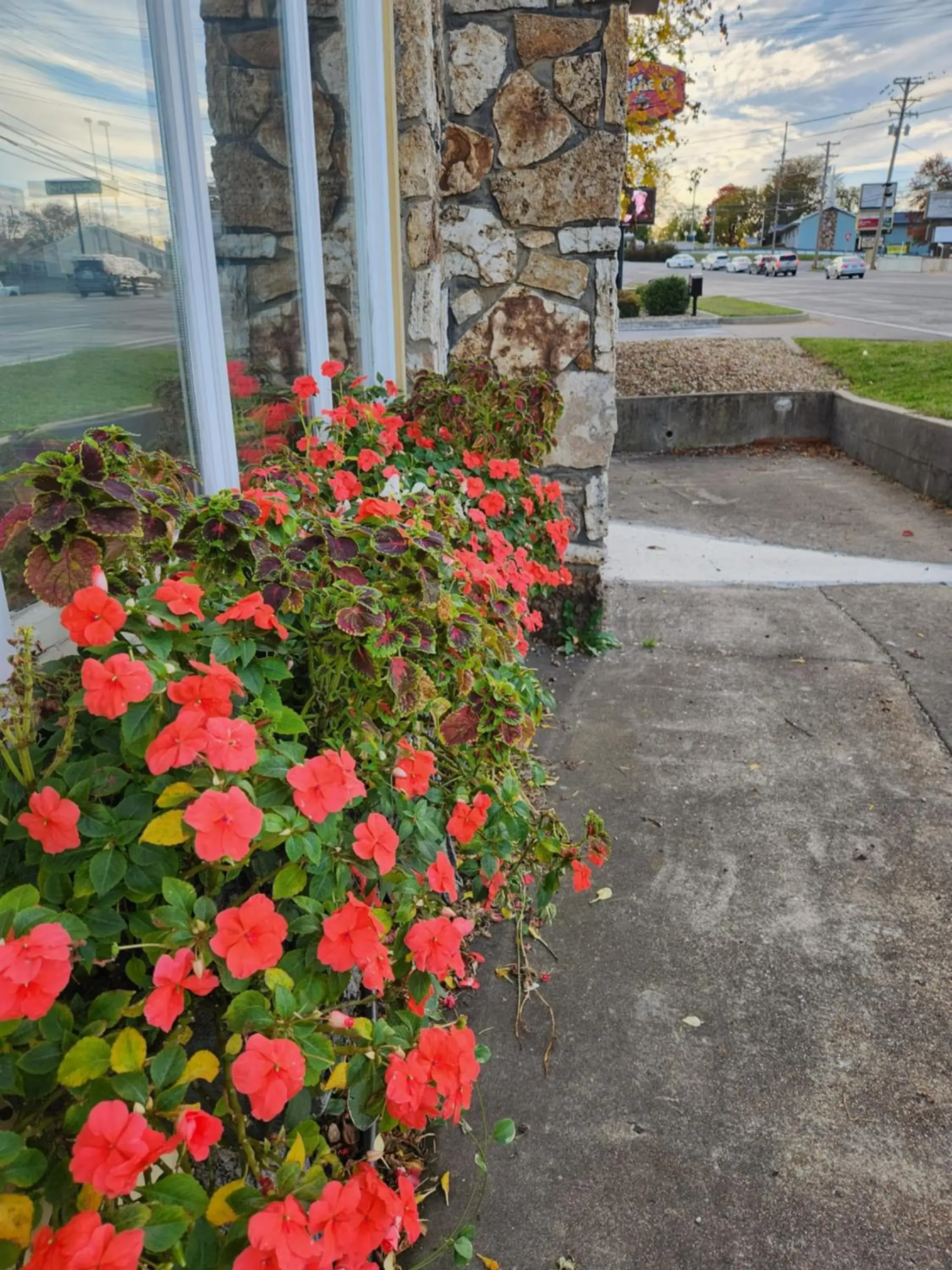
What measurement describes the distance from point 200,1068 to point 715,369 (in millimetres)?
9449

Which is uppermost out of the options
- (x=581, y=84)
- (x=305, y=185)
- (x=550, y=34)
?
(x=550, y=34)

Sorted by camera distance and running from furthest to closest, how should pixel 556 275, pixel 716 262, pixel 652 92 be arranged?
1. pixel 716 262
2. pixel 652 92
3. pixel 556 275

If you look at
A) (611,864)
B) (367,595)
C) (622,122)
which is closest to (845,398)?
(622,122)

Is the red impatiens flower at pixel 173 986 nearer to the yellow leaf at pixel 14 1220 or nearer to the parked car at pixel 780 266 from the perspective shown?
the yellow leaf at pixel 14 1220

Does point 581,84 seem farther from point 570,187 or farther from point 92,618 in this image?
point 92,618

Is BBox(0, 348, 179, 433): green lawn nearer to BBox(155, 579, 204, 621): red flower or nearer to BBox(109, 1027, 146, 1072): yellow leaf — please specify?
BBox(155, 579, 204, 621): red flower

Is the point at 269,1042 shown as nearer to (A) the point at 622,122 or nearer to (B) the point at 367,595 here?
(B) the point at 367,595

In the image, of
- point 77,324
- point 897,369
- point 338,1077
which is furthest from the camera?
point 897,369

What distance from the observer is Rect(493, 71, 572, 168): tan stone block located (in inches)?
126

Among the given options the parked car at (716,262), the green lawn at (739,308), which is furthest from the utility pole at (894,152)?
the green lawn at (739,308)

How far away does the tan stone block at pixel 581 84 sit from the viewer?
3.16 metres

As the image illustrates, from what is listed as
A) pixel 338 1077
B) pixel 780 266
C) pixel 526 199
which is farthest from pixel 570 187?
pixel 780 266

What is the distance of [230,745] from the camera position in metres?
0.82

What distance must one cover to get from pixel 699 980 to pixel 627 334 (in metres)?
13.5
